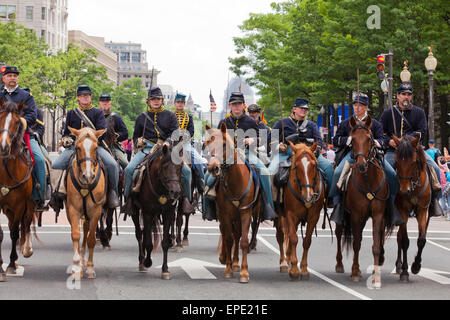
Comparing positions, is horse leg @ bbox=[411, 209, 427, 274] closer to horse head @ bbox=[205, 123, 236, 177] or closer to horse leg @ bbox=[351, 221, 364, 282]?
horse leg @ bbox=[351, 221, 364, 282]

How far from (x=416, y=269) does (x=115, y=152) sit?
23.1 feet

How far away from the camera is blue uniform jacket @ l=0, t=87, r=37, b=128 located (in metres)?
13.9

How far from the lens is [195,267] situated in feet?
47.5

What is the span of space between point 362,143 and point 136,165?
3987 mm

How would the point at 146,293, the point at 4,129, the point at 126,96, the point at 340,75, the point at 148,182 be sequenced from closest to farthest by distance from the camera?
the point at 146,293
the point at 4,129
the point at 148,182
the point at 340,75
the point at 126,96

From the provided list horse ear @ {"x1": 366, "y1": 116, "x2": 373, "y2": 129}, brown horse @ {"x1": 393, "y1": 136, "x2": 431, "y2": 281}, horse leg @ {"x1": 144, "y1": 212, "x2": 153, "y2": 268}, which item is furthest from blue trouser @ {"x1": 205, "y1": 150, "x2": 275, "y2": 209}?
brown horse @ {"x1": 393, "y1": 136, "x2": 431, "y2": 281}

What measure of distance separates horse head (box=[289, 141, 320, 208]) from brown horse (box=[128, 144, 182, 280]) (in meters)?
1.94

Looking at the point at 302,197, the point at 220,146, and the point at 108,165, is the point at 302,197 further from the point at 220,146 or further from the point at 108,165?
the point at 108,165

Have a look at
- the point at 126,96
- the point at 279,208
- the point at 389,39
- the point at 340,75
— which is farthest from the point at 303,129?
the point at 126,96

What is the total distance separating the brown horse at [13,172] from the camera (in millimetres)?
12156

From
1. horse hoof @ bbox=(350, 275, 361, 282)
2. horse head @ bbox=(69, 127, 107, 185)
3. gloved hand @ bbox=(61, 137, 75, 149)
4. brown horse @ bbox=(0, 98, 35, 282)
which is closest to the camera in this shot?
brown horse @ bbox=(0, 98, 35, 282)

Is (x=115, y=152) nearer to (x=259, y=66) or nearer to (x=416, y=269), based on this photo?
(x=416, y=269)

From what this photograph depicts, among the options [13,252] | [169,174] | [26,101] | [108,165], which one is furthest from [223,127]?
[13,252]

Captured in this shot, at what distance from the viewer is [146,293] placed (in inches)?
442
